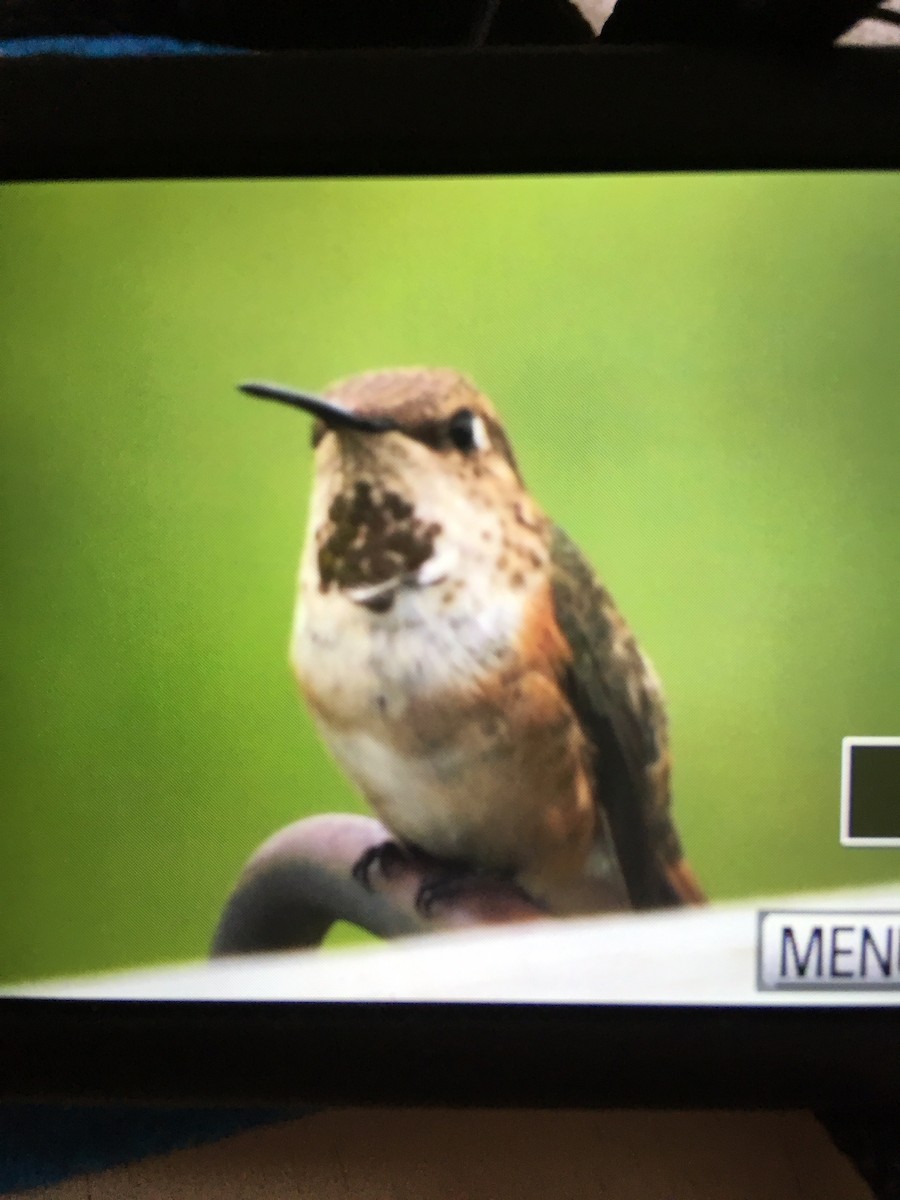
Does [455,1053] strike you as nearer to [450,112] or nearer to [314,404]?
[314,404]

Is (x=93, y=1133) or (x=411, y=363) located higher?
(x=411, y=363)

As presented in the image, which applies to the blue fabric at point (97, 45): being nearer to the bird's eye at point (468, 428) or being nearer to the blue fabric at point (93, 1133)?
the bird's eye at point (468, 428)

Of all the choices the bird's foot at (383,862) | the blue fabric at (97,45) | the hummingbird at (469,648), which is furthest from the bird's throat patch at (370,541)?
the blue fabric at (97,45)

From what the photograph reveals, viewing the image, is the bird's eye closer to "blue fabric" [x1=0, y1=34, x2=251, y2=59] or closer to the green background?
the green background

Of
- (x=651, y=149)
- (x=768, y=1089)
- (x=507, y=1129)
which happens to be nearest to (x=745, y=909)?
(x=768, y=1089)

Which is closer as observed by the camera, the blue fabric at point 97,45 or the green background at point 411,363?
the green background at point 411,363

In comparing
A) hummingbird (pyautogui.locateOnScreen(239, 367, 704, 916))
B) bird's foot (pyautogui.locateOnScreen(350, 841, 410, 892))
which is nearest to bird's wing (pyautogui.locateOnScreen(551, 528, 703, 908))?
hummingbird (pyautogui.locateOnScreen(239, 367, 704, 916))

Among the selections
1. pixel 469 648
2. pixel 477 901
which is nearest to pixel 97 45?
pixel 469 648
